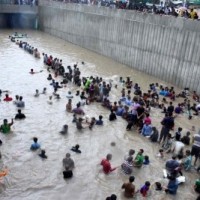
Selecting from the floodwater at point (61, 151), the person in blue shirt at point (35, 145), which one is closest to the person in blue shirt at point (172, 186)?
the floodwater at point (61, 151)

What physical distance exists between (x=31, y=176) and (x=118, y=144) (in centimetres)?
429

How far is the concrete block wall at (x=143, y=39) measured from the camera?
Result: 2086 centimetres

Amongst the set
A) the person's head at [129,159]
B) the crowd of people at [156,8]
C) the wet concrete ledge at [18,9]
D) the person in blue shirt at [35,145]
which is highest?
the crowd of people at [156,8]

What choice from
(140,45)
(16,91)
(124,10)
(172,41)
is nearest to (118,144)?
(16,91)

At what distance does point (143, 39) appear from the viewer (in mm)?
24750

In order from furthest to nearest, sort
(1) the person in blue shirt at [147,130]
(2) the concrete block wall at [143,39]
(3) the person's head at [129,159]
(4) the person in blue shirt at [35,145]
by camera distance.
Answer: (2) the concrete block wall at [143,39], (1) the person in blue shirt at [147,130], (4) the person in blue shirt at [35,145], (3) the person's head at [129,159]

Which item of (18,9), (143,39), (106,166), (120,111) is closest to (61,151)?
(106,166)

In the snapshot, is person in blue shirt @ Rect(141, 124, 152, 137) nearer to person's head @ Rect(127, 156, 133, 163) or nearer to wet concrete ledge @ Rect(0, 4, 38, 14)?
person's head @ Rect(127, 156, 133, 163)

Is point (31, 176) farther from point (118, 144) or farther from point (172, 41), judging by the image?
point (172, 41)

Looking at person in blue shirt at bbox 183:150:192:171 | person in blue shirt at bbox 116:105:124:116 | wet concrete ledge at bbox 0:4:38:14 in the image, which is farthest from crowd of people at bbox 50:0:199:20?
wet concrete ledge at bbox 0:4:38:14

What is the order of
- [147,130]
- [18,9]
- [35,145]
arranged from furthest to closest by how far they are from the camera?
[18,9] → [147,130] → [35,145]

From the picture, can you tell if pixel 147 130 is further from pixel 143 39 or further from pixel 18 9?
pixel 18 9

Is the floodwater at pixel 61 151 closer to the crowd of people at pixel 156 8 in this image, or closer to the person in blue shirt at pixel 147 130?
the person in blue shirt at pixel 147 130

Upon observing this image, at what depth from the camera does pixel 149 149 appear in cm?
1384
